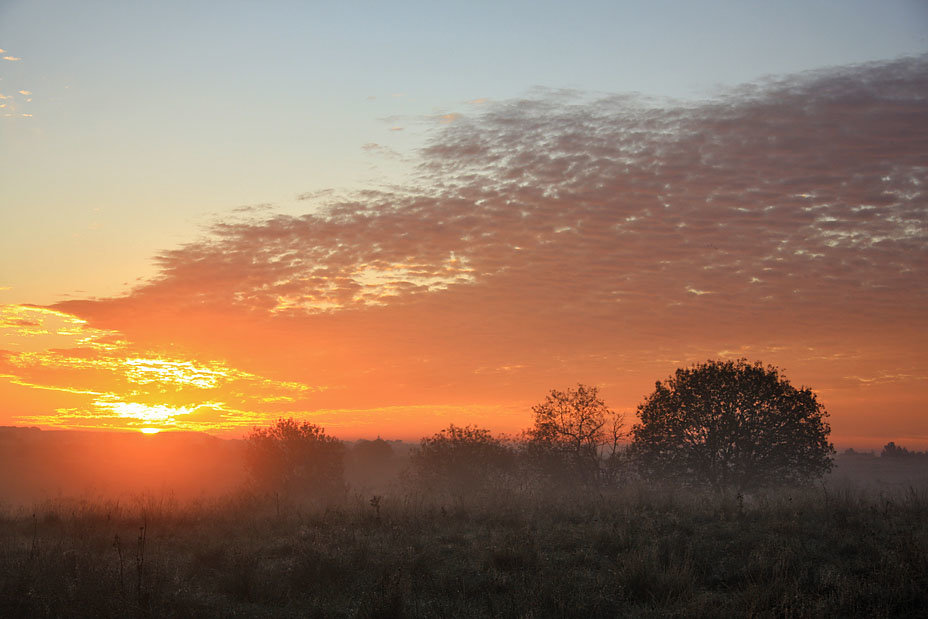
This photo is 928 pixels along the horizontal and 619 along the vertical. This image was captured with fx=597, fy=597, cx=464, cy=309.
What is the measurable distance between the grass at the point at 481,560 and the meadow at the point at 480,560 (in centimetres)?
4

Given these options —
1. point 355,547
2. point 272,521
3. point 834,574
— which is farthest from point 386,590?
point 834,574

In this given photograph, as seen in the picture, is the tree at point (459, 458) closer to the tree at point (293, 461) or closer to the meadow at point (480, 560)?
the tree at point (293, 461)

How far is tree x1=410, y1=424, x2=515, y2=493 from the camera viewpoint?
1889 inches

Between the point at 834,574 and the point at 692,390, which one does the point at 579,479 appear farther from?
the point at 834,574

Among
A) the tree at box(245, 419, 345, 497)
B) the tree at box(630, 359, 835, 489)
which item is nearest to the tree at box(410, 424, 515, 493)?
the tree at box(245, 419, 345, 497)

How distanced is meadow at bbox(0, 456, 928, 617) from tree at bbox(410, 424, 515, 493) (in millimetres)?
29982

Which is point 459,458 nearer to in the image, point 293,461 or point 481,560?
point 293,461

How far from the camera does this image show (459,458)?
49594mm

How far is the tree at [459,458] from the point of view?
48.0 m

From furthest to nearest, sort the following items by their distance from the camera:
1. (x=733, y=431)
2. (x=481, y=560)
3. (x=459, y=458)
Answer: (x=459, y=458), (x=733, y=431), (x=481, y=560)

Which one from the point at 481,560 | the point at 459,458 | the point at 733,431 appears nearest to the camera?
the point at 481,560

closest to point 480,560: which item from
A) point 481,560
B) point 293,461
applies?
point 481,560

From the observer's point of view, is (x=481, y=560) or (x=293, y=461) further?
(x=293, y=461)

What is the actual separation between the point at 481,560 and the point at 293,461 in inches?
1680
